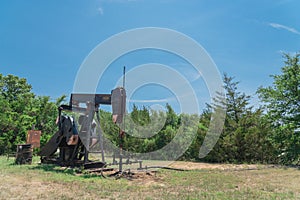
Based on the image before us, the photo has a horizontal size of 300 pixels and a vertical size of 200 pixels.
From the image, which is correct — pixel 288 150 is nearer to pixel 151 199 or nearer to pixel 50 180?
pixel 151 199

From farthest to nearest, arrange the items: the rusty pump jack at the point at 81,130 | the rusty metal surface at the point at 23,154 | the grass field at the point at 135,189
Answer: the rusty metal surface at the point at 23,154 < the rusty pump jack at the point at 81,130 < the grass field at the point at 135,189

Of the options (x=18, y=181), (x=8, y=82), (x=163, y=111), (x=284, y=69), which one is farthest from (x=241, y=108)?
(x=8, y=82)

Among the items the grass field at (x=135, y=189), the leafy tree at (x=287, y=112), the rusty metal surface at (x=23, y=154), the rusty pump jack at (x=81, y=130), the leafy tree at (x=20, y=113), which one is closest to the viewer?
the grass field at (x=135, y=189)

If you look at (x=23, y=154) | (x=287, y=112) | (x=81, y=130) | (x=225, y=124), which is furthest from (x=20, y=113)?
(x=287, y=112)

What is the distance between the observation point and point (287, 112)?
12086 mm

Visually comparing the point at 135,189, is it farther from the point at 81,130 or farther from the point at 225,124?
the point at 225,124

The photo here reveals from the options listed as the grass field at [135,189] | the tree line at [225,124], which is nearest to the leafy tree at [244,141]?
the tree line at [225,124]

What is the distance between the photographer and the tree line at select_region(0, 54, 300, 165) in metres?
11.9

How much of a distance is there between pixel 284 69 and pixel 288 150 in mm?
4128

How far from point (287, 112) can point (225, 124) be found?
3257 millimetres

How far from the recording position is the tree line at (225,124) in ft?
39.1

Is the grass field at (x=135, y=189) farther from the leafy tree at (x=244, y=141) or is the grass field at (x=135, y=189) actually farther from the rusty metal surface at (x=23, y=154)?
the leafy tree at (x=244, y=141)

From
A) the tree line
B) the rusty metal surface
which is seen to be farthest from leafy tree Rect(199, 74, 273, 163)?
the rusty metal surface

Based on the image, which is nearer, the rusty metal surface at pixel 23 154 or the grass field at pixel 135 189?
the grass field at pixel 135 189
